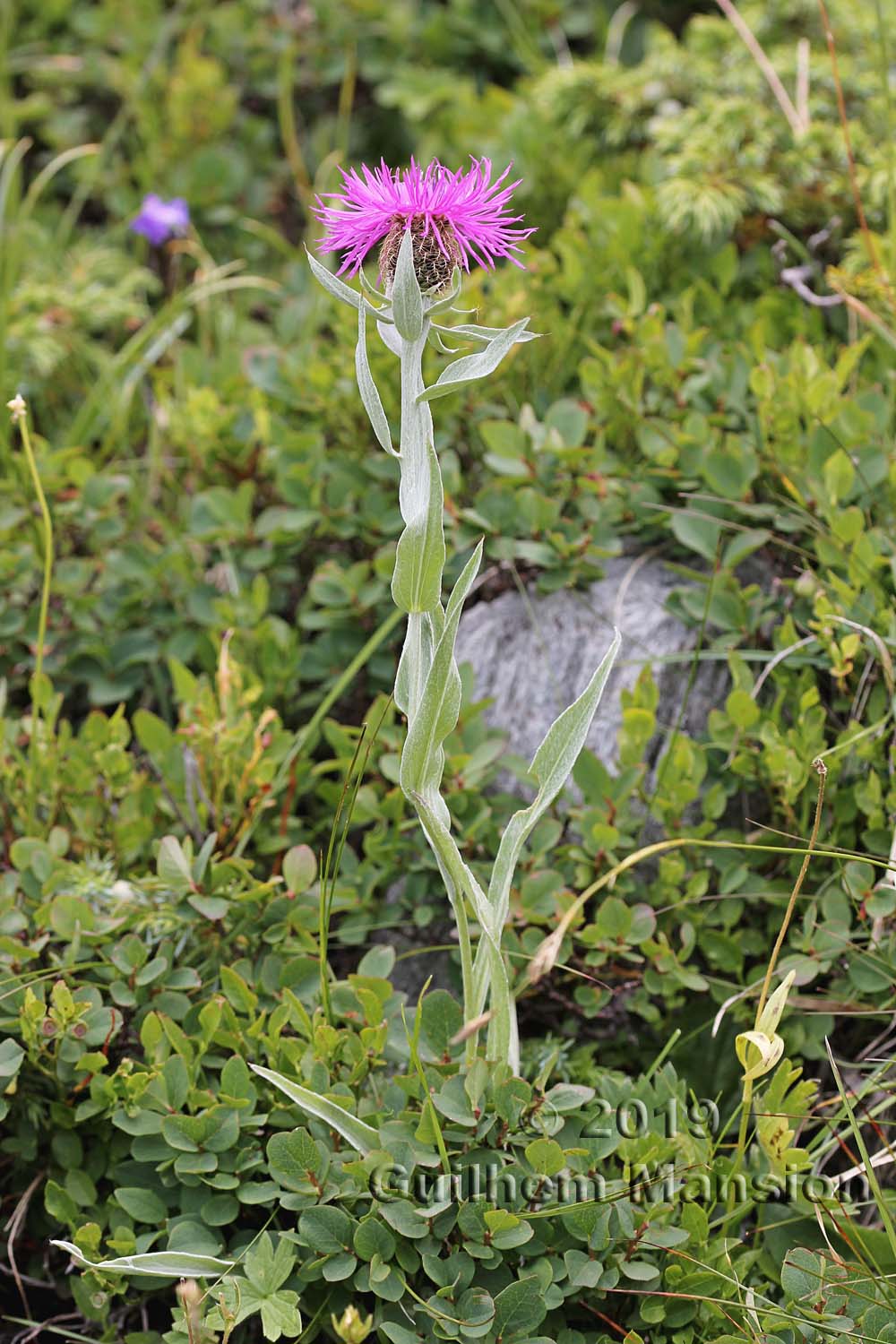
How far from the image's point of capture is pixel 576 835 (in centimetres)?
196

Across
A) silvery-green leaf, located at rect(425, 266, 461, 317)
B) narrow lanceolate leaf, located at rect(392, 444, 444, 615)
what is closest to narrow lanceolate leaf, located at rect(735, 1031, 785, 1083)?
narrow lanceolate leaf, located at rect(392, 444, 444, 615)

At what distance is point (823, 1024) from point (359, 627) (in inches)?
42.2

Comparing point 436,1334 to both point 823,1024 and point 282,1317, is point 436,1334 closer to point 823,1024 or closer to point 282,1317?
point 282,1317

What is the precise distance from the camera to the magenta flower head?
1222 millimetres

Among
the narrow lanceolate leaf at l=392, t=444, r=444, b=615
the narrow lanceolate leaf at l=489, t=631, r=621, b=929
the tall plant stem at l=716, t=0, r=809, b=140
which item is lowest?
the narrow lanceolate leaf at l=489, t=631, r=621, b=929

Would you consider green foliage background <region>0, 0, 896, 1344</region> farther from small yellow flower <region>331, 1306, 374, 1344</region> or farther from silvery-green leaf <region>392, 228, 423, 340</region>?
silvery-green leaf <region>392, 228, 423, 340</region>

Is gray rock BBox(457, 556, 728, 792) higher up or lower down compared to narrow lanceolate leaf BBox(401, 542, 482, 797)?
lower down

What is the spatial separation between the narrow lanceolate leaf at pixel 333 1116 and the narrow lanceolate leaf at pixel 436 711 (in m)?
0.37

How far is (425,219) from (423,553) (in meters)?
0.35

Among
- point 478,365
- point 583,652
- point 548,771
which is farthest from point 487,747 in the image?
point 478,365

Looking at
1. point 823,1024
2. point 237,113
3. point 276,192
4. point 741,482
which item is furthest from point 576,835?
point 237,113

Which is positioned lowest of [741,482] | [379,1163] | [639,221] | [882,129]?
[379,1163]

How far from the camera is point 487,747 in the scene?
6.17 ft

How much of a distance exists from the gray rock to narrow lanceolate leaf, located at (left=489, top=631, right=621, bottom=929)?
606mm
